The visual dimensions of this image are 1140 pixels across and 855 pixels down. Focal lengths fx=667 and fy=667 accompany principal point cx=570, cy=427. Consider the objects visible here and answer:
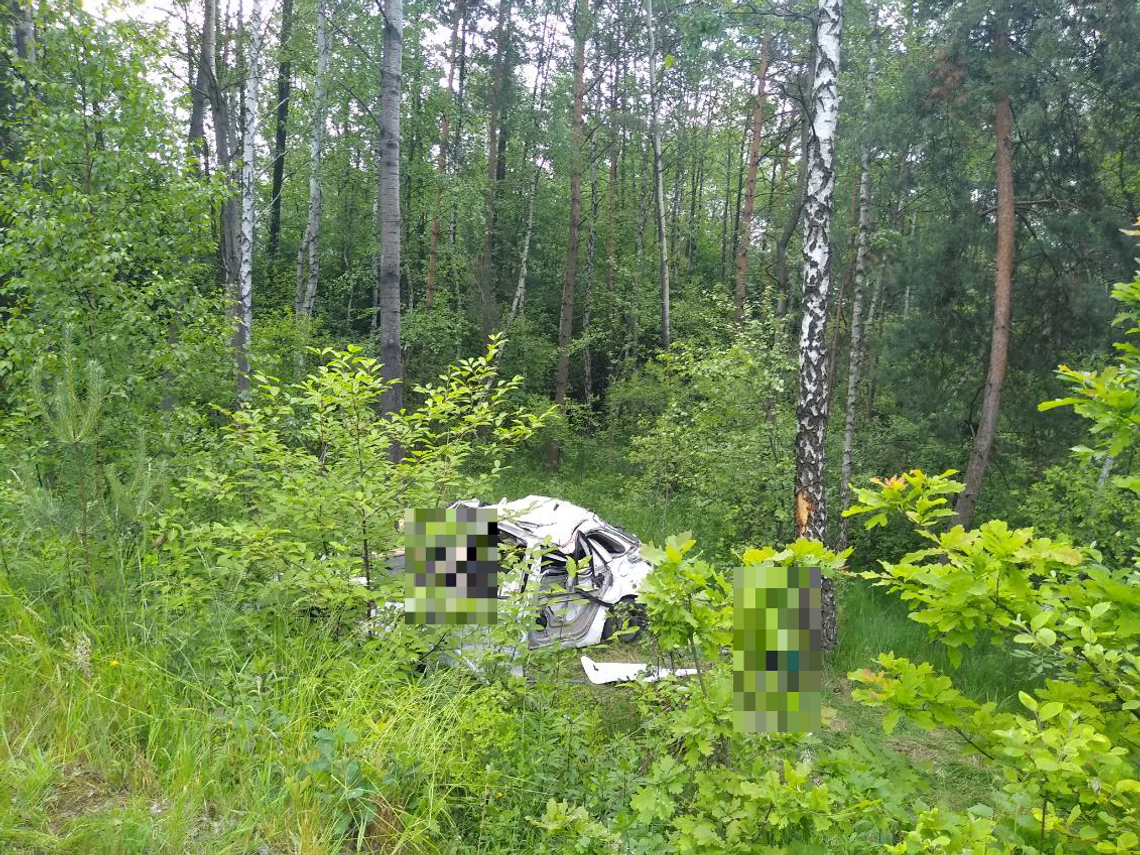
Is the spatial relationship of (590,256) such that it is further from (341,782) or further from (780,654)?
(780,654)

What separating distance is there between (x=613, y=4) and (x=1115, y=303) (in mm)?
13945

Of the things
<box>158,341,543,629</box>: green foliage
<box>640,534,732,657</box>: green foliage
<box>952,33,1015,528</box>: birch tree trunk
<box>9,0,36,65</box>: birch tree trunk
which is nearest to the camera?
<box>640,534,732,657</box>: green foliage

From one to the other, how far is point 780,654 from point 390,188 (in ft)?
23.0

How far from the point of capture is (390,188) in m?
7.39

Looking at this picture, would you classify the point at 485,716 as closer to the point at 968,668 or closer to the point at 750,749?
the point at 750,749

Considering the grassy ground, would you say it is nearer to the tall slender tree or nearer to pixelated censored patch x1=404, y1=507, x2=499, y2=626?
pixelated censored patch x1=404, y1=507, x2=499, y2=626

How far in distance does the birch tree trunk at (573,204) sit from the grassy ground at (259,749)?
1111 centimetres

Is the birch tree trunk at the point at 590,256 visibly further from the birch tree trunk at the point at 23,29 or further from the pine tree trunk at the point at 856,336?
the birch tree trunk at the point at 23,29

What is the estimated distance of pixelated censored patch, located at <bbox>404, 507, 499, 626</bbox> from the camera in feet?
11.2

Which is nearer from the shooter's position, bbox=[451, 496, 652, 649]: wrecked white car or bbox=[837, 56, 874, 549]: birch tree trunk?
bbox=[451, 496, 652, 649]: wrecked white car

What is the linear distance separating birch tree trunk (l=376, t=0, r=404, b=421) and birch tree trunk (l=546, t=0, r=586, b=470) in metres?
7.16

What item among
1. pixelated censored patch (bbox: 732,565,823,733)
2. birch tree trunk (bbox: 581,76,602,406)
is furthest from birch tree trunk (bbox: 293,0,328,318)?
pixelated censored patch (bbox: 732,565,823,733)

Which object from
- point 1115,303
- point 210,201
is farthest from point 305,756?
point 1115,303

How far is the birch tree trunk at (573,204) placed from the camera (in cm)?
1454
